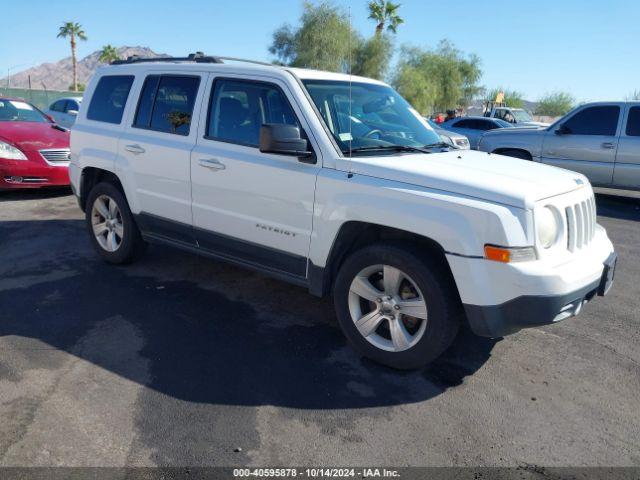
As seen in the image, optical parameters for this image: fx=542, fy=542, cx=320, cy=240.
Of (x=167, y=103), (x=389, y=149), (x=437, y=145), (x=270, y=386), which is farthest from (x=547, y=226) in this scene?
(x=167, y=103)

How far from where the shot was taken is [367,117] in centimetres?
429

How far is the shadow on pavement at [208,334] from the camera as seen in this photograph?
3.37 meters

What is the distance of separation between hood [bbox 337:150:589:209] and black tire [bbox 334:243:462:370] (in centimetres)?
45

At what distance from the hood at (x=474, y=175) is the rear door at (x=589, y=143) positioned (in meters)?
6.59

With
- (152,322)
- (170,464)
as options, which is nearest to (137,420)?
(170,464)

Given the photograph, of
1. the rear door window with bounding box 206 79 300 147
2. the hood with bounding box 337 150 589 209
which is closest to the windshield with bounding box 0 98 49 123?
the rear door window with bounding box 206 79 300 147

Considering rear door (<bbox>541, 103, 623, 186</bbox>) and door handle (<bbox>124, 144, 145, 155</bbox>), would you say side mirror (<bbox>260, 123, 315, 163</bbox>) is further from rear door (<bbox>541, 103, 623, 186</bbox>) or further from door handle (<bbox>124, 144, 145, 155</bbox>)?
rear door (<bbox>541, 103, 623, 186</bbox>)

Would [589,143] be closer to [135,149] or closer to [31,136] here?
Answer: [135,149]

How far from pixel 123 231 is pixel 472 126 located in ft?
45.8

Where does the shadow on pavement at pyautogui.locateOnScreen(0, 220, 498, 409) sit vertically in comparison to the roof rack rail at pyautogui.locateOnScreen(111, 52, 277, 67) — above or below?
below

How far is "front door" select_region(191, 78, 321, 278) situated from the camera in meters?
3.88

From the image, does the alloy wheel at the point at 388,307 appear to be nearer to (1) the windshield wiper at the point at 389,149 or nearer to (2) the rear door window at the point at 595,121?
(1) the windshield wiper at the point at 389,149

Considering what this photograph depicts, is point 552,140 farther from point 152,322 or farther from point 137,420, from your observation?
point 137,420

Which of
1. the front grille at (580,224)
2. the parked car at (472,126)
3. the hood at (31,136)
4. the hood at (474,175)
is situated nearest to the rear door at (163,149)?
the hood at (474,175)
